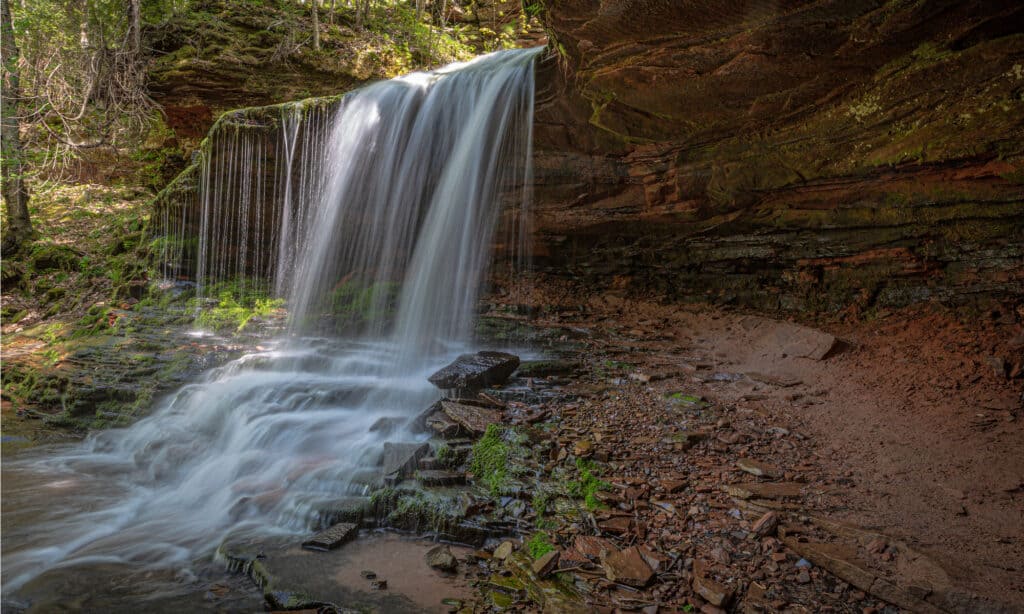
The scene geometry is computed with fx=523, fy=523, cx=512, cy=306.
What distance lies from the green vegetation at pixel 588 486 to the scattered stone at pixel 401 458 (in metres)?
1.33

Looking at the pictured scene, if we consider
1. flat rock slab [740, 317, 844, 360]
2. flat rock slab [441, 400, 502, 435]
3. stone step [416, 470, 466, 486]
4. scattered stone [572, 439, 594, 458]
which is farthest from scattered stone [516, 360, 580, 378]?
flat rock slab [740, 317, 844, 360]

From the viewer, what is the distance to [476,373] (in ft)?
18.7

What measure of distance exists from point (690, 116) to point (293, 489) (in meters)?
6.23

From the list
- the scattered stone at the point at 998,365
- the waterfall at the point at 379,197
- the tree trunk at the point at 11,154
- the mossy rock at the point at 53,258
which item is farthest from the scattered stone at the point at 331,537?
the tree trunk at the point at 11,154

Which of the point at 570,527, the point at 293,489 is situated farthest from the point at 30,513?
the point at 570,527

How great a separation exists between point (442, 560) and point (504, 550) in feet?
1.31

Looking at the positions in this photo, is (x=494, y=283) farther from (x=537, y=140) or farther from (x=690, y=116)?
(x=690, y=116)

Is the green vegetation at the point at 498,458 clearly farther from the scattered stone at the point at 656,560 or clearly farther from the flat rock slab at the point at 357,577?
the scattered stone at the point at 656,560

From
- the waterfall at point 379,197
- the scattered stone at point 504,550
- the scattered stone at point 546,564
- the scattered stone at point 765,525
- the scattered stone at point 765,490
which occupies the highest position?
the waterfall at point 379,197

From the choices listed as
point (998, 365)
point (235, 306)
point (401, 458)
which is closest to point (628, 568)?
point (401, 458)

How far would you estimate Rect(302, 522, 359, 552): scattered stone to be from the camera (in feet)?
12.0

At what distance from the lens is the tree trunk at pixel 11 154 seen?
10.5 metres

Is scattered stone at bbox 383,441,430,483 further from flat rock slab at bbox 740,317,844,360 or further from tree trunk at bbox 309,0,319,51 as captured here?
tree trunk at bbox 309,0,319,51

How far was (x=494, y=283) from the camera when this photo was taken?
9.07 meters
